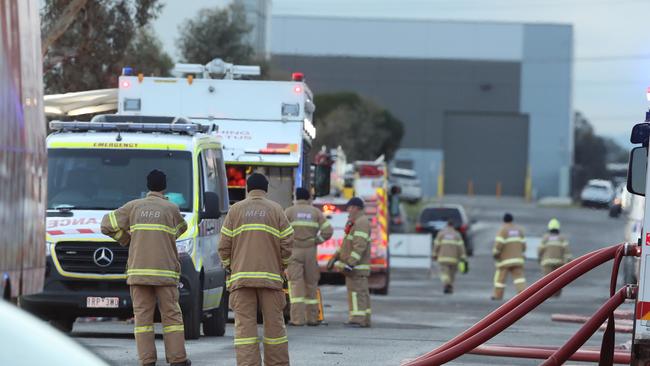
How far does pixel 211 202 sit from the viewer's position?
16.0 meters

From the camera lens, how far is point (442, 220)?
46.5 metres

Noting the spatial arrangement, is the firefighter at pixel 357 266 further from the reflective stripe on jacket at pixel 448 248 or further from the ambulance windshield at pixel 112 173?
the reflective stripe on jacket at pixel 448 248

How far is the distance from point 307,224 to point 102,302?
14.0ft

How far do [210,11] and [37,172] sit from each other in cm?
3070

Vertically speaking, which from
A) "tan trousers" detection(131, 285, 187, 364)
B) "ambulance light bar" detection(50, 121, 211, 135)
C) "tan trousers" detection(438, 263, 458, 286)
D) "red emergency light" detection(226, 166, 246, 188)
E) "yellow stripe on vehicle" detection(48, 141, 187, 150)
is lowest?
"tan trousers" detection(438, 263, 458, 286)

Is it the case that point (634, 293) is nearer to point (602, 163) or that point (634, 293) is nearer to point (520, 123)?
point (520, 123)

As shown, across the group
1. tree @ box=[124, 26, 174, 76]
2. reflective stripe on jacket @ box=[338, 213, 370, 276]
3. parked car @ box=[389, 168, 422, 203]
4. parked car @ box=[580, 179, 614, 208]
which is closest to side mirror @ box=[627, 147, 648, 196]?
reflective stripe on jacket @ box=[338, 213, 370, 276]

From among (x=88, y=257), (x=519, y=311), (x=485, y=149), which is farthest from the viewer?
(x=485, y=149)

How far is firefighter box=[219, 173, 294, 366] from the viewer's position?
12688mm

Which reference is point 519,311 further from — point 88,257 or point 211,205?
point 88,257

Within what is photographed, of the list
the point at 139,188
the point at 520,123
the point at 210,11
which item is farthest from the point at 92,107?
the point at 520,123

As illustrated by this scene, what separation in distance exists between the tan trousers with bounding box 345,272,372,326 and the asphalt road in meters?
0.26

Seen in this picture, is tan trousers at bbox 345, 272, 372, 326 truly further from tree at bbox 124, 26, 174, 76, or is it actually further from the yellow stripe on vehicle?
tree at bbox 124, 26, 174, 76

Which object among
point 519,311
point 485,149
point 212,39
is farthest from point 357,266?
point 485,149
